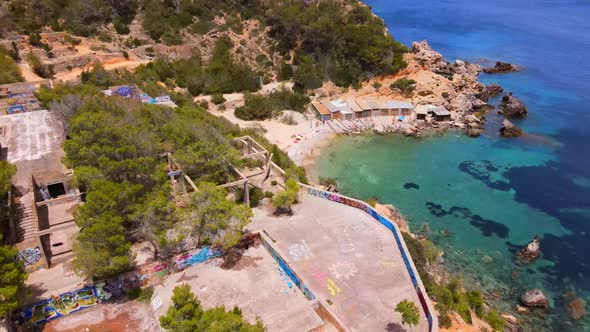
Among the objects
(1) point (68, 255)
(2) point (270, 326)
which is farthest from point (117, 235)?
(2) point (270, 326)

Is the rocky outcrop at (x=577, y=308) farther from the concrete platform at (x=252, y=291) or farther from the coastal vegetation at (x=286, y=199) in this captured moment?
the coastal vegetation at (x=286, y=199)

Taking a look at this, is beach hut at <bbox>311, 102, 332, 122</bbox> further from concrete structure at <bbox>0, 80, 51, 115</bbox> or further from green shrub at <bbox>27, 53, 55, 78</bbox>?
green shrub at <bbox>27, 53, 55, 78</bbox>

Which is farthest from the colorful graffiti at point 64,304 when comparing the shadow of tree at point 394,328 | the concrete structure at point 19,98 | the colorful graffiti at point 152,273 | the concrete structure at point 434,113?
the concrete structure at point 434,113

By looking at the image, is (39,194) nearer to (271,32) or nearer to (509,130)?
(271,32)

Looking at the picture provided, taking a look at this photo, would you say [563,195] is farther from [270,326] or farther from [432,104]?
[270,326]

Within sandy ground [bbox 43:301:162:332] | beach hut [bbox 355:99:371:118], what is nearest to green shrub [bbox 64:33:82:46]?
beach hut [bbox 355:99:371:118]

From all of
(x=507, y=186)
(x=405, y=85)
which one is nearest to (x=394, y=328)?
(x=507, y=186)

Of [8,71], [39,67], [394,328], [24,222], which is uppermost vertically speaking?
[8,71]
